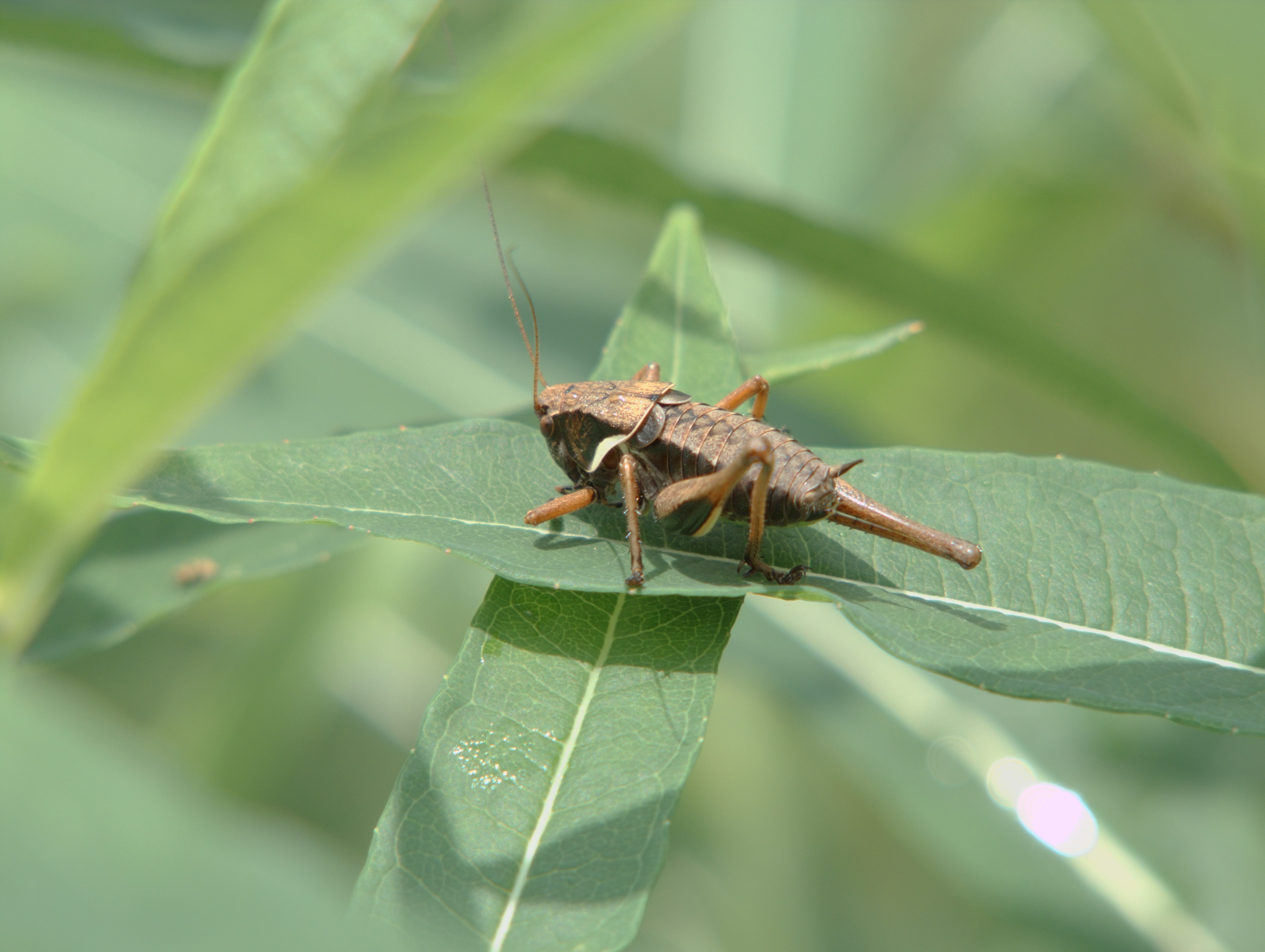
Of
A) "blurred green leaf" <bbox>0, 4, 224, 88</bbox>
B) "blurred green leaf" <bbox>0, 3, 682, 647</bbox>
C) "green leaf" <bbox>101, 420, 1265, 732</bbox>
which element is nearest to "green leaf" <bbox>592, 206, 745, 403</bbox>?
"green leaf" <bbox>101, 420, 1265, 732</bbox>

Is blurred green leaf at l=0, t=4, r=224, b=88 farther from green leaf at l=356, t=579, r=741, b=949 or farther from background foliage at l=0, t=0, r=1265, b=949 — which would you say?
green leaf at l=356, t=579, r=741, b=949

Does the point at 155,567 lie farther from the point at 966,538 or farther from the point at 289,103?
the point at 966,538

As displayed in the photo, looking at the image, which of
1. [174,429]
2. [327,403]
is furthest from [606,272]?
[174,429]

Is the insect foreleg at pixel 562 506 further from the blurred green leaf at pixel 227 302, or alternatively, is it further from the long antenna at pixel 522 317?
the blurred green leaf at pixel 227 302

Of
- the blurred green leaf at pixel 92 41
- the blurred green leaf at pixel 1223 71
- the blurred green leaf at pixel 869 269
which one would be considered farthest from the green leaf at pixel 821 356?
the blurred green leaf at pixel 92 41

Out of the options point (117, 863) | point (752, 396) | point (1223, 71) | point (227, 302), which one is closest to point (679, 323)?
point (752, 396)

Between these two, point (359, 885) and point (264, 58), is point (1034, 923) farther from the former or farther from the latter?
point (264, 58)
